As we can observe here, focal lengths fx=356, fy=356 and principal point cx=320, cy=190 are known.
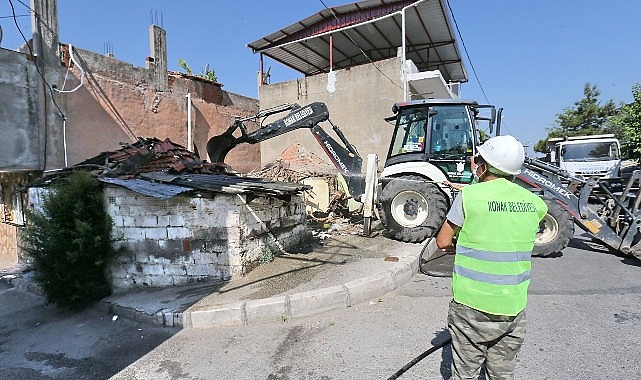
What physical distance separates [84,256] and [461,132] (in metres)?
6.33

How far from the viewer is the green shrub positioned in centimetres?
482

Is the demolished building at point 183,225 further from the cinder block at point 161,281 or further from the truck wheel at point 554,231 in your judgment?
the truck wheel at point 554,231

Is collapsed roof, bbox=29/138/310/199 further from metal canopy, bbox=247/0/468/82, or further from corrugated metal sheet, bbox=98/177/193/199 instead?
metal canopy, bbox=247/0/468/82

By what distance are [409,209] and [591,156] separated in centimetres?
1196

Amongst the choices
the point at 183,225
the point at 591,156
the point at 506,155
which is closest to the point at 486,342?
the point at 506,155

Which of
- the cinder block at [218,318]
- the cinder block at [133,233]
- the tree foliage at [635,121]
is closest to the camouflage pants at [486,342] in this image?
the cinder block at [218,318]

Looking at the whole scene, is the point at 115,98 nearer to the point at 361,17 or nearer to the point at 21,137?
the point at 21,137

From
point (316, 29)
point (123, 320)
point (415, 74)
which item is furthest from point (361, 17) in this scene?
point (123, 320)

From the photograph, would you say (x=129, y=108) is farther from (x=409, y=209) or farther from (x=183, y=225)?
(x=409, y=209)

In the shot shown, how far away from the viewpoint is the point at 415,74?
1209cm

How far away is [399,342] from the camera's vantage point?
3.36m

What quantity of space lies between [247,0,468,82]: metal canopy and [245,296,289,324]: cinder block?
410 inches

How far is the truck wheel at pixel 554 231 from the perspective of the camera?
565cm

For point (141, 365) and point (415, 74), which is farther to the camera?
point (415, 74)
